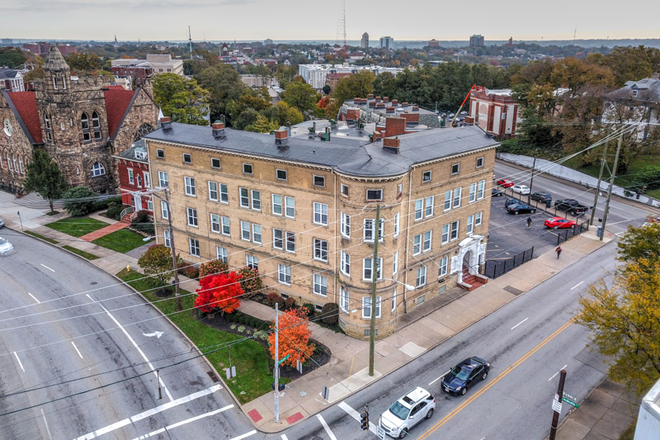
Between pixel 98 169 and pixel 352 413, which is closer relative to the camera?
pixel 352 413

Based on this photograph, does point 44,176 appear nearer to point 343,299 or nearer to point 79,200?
point 79,200

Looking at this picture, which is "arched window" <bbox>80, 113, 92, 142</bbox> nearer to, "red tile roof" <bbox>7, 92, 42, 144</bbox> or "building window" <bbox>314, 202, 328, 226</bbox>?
"red tile roof" <bbox>7, 92, 42, 144</bbox>

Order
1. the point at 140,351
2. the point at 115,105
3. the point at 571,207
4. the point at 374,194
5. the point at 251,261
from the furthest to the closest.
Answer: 1. the point at 115,105
2. the point at 571,207
3. the point at 251,261
4. the point at 140,351
5. the point at 374,194

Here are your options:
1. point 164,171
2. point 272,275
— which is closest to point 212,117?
point 164,171

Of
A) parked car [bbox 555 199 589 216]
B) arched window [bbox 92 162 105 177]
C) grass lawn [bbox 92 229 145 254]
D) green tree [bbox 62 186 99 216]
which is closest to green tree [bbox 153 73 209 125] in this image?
arched window [bbox 92 162 105 177]

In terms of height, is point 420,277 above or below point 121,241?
above

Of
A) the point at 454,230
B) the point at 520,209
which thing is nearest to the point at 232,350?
the point at 454,230

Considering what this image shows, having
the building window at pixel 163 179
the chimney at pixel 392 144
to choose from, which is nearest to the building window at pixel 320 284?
the chimney at pixel 392 144

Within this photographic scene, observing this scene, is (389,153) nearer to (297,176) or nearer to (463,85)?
(297,176)
